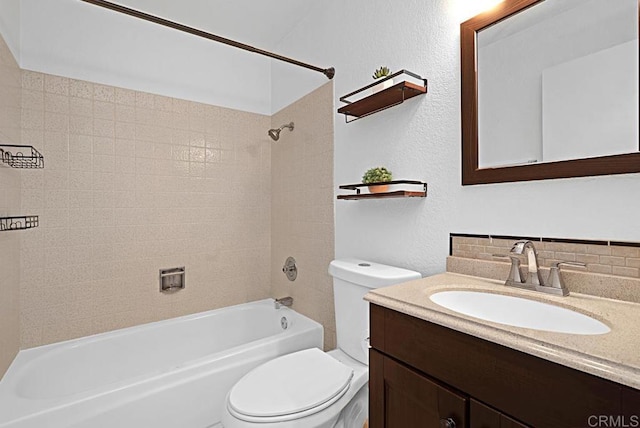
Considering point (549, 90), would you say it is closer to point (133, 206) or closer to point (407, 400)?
point (407, 400)

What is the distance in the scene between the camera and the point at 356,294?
145 centimetres

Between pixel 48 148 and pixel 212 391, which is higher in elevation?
pixel 48 148

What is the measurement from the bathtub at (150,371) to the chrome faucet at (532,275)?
1.31 metres

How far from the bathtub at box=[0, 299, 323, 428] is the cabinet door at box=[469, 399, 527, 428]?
4.04 ft

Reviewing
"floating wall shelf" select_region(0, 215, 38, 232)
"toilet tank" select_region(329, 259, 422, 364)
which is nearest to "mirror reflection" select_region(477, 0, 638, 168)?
"toilet tank" select_region(329, 259, 422, 364)

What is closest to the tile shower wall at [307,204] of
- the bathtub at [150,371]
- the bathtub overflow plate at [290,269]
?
the bathtub overflow plate at [290,269]

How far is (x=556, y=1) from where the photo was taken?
1000mm

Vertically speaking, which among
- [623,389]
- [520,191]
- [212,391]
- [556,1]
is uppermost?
[556,1]

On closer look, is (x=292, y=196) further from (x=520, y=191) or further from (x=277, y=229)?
(x=520, y=191)

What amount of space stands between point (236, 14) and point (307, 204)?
1.38 m

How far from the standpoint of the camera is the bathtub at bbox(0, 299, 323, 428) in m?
1.26

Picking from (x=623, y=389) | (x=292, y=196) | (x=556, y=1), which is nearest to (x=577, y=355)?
(x=623, y=389)

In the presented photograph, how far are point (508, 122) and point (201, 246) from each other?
211 centimetres

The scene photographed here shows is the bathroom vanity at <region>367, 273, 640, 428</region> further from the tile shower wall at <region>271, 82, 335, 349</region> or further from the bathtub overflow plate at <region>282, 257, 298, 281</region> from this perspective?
the bathtub overflow plate at <region>282, 257, 298, 281</region>
